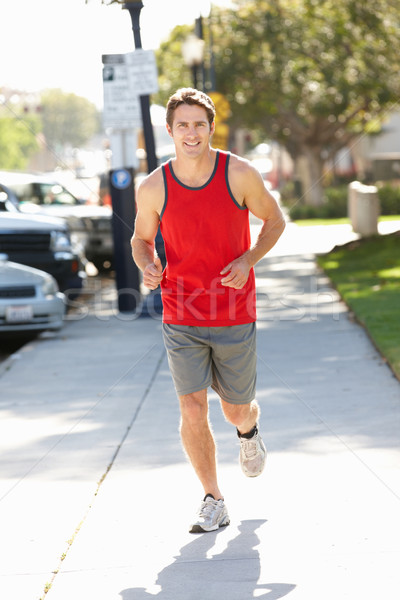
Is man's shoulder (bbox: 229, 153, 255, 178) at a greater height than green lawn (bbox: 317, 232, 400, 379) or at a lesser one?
greater

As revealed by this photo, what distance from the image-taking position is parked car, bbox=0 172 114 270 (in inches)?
712

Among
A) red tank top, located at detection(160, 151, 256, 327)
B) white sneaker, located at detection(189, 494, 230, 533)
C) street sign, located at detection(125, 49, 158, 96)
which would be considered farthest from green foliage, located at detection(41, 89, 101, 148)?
white sneaker, located at detection(189, 494, 230, 533)

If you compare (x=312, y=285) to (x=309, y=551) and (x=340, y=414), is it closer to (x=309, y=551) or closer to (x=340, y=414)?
(x=340, y=414)

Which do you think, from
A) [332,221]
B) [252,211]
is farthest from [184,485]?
[332,221]

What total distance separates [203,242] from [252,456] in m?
1.17

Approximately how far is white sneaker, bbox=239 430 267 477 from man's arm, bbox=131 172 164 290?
3.20 feet

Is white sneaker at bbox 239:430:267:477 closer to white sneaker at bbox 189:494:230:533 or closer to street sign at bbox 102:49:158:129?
white sneaker at bbox 189:494:230:533

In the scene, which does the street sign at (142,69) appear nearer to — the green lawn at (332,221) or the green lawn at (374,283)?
the green lawn at (374,283)

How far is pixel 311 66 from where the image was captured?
33531 mm

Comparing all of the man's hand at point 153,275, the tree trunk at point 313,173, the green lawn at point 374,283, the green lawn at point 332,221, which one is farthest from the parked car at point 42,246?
the tree trunk at point 313,173

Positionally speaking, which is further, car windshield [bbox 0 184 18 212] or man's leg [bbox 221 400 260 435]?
car windshield [bbox 0 184 18 212]

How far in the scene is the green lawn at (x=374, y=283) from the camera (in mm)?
9773

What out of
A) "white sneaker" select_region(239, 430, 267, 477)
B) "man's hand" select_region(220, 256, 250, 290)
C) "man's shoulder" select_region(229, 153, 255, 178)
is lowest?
"white sneaker" select_region(239, 430, 267, 477)

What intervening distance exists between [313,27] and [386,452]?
80.7ft
